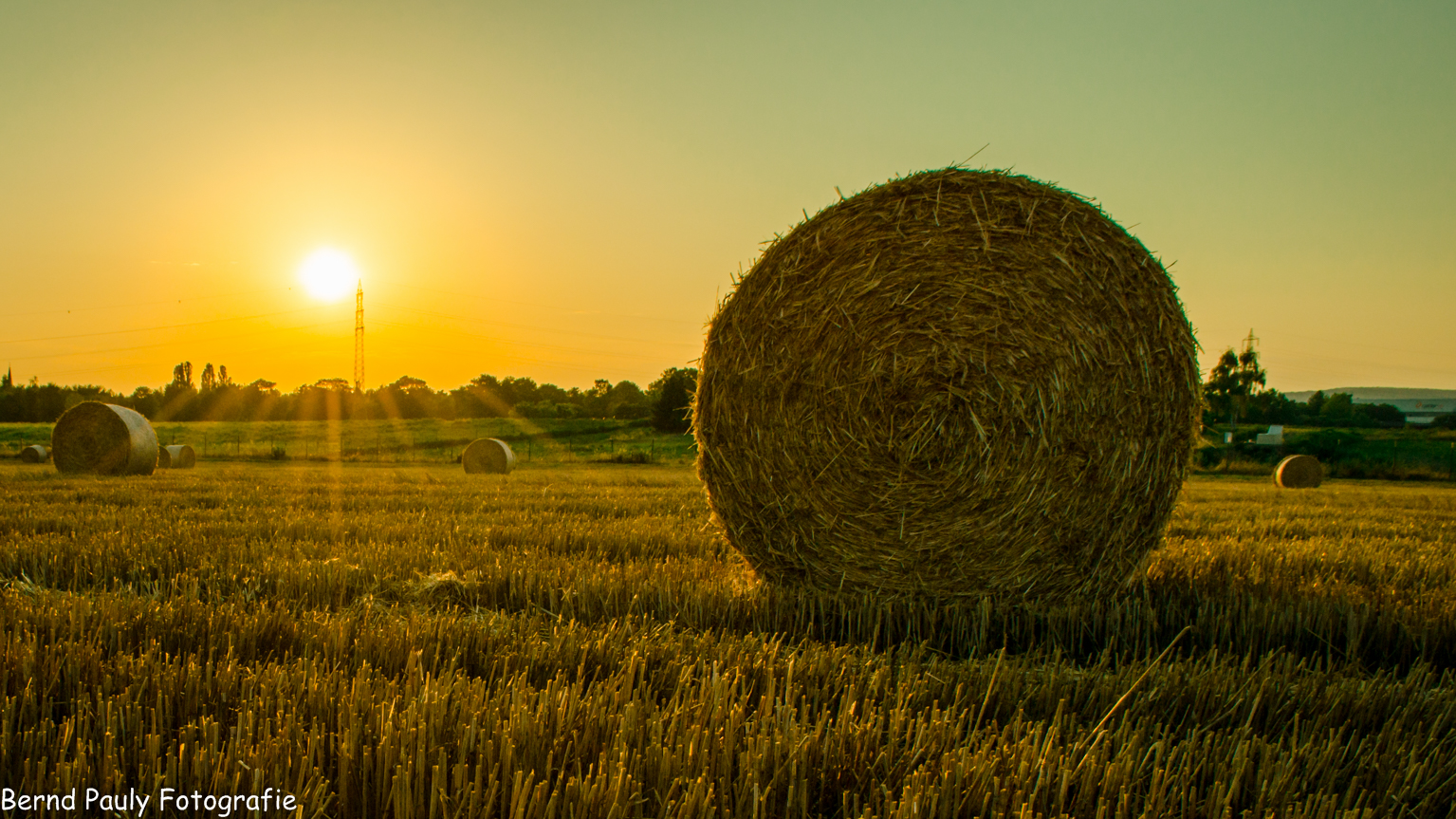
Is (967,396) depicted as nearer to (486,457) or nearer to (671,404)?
(486,457)

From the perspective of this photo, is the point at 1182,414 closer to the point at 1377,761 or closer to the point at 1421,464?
the point at 1377,761

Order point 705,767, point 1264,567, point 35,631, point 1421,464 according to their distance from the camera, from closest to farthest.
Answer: point 705,767, point 35,631, point 1264,567, point 1421,464

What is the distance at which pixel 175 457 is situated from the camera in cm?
2228

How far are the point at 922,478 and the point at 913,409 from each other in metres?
0.40

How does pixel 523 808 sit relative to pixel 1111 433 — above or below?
below

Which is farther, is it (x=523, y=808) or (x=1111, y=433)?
(x=1111, y=433)

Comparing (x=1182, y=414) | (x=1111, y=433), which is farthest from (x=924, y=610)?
(x=1182, y=414)

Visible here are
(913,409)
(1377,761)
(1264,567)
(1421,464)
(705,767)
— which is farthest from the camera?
(1421,464)

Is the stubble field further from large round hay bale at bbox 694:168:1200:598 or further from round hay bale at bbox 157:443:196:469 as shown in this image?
round hay bale at bbox 157:443:196:469

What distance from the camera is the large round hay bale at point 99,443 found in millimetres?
14391

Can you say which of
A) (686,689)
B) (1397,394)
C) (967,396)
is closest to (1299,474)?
(967,396)

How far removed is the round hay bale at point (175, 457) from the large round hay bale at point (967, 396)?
2230cm

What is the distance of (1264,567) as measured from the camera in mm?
5188

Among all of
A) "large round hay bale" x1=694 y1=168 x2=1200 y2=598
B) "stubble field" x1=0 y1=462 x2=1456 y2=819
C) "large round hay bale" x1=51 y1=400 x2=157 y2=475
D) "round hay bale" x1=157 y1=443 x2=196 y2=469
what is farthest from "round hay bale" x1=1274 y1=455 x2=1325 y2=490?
"round hay bale" x1=157 y1=443 x2=196 y2=469
